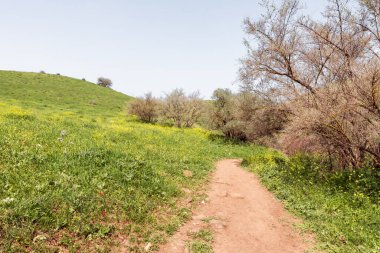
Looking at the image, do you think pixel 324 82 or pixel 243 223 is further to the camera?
pixel 324 82

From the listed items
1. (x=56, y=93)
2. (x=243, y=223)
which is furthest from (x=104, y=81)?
(x=243, y=223)

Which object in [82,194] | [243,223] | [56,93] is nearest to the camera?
[82,194]

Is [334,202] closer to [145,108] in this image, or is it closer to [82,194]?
[82,194]

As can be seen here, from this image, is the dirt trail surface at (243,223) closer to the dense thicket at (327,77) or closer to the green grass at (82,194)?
the green grass at (82,194)

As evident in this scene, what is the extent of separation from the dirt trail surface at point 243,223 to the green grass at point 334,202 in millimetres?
580

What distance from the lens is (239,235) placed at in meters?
7.67

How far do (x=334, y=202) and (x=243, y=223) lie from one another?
144 inches

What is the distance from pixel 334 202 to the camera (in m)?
9.52

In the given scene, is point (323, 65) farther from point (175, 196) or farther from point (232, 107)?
point (232, 107)

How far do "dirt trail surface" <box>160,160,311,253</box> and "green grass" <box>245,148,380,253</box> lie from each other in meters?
0.58

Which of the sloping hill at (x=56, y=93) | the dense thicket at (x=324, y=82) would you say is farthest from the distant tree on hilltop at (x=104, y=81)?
the dense thicket at (x=324, y=82)

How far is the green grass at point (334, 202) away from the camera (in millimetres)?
7340

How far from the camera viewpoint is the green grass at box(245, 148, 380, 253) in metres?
7.34

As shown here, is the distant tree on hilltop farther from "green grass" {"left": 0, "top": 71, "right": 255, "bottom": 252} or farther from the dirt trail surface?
the dirt trail surface
